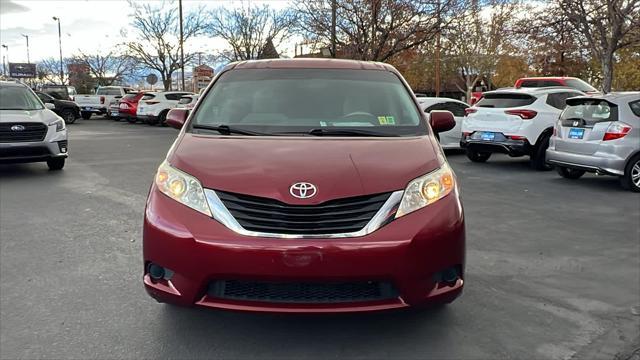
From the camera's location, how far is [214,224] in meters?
2.90

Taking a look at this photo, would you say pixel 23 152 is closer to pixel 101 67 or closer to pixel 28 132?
pixel 28 132

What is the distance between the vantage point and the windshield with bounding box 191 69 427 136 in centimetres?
381

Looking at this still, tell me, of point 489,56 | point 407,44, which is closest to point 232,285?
point 407,44

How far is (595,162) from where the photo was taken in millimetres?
8484

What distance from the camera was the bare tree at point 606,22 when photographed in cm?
1675

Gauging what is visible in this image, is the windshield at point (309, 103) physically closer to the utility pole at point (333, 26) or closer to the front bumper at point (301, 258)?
the front bumper at point (301, 258)

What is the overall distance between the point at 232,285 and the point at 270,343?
0.55 metres

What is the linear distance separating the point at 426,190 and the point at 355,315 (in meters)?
0.78

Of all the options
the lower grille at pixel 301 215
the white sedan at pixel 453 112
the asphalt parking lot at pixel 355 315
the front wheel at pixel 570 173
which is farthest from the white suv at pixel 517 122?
the lower grille at pixel 301 215

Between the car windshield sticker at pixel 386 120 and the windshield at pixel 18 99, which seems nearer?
the car windshield sticker at pixel 386 120

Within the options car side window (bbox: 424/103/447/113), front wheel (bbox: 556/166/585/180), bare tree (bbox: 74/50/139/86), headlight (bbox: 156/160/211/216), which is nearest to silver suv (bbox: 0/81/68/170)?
headlight (bbox: 156/160/211/216)

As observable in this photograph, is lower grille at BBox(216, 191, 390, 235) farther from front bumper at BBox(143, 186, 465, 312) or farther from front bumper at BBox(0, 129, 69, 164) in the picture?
front bumper at BBox(0, 129, 69, 164)

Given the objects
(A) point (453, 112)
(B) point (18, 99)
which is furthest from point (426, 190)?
(A) point (453, 112)

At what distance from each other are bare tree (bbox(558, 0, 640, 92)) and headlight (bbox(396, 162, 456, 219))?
52.9ft
